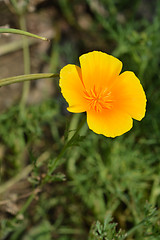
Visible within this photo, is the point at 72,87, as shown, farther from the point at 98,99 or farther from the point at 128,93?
the point at 128,93

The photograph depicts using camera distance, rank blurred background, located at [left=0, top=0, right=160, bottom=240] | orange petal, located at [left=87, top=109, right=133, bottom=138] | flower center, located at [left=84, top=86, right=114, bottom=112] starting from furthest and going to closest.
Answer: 1. blurred background, located at [left=0, top=0, right=160, bottom=240]
2. flower center, located at [left=84, top=86, right=114, bottom=112]
3. orange petal, located at [left=87, top=109, right=133, bottom=138]

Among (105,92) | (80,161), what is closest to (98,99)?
(105,92)

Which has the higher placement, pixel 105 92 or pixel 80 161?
pixel 105 92

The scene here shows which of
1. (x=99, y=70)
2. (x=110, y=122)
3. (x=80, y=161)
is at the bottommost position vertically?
(x=80, y=161)

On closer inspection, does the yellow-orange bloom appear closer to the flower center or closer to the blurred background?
the flower center

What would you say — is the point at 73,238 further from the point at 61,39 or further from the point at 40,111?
the point at 61,39

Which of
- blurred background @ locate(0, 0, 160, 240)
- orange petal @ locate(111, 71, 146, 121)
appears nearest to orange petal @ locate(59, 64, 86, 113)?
orange petal @ locate(111, 71, 146, 121)

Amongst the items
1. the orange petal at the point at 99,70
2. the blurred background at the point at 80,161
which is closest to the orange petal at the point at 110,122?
the orange petal at the point at 99,70

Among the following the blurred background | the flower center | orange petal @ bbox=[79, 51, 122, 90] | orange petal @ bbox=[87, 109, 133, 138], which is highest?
orange petal @ bbox=[79, 51, 122, 90]

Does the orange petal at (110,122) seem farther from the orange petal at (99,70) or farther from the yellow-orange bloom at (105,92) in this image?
the orange petal at (99,70)
